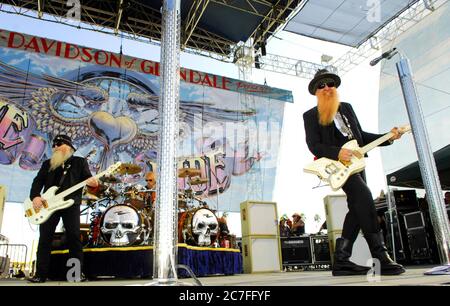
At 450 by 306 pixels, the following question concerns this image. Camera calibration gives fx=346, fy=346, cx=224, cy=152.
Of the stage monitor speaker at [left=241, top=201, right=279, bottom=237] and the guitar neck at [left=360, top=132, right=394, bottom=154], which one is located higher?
the guitar neck at [left=360, top=132, right=394, bottom=154]

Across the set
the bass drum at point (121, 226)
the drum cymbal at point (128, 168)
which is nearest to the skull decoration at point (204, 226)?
the bass drum at point (121, 226)

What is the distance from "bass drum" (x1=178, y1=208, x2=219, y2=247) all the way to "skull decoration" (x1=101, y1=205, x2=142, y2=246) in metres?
0.72

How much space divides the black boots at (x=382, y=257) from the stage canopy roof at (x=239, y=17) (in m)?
7.56

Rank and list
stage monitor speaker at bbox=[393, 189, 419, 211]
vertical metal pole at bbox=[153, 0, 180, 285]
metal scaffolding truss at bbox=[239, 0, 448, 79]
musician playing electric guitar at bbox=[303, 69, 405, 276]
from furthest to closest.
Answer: metal scaffolding truss at bbox=[239, 0, 448, 79], stage monitor speaker at bbox=[393, 189, 419, 211], musician playing electric guitar at bbox=[303, 69, 405, 276], vertical metal pole at bbox=[153, 0, 180, 285]

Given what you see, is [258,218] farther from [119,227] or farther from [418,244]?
[418,244]

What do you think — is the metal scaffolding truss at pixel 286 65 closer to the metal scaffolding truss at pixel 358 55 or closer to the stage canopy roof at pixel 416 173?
the metal scaffolding truss at pixel 358 55

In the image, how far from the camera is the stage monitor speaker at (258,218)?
18.7ft

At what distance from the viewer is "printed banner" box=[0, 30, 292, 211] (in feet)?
25.0

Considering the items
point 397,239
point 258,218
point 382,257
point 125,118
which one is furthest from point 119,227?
point 397,239

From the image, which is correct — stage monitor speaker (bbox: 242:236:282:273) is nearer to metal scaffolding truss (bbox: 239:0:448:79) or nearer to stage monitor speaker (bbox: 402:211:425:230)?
stage monitor speaker (bbox: 402:211:425:230)

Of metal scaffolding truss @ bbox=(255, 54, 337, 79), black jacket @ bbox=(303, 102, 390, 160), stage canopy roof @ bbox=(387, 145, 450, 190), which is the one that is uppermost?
metal scaffolding truss @ bbox=(255, 54, 337, 79)

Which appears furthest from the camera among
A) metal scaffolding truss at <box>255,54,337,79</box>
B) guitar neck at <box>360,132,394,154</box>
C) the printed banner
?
metal scaffolding truss at <box>255,54,337,79</box>

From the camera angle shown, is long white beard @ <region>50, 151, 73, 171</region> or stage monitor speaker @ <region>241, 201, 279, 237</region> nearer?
long white beard @ <region>50, 151, 73, 171</region>

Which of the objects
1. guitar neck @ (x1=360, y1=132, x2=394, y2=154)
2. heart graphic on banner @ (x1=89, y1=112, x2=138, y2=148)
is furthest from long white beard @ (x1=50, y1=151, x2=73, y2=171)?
heart graphic on banner @ (x1=89, y1=112, x2=138, y2=148)
